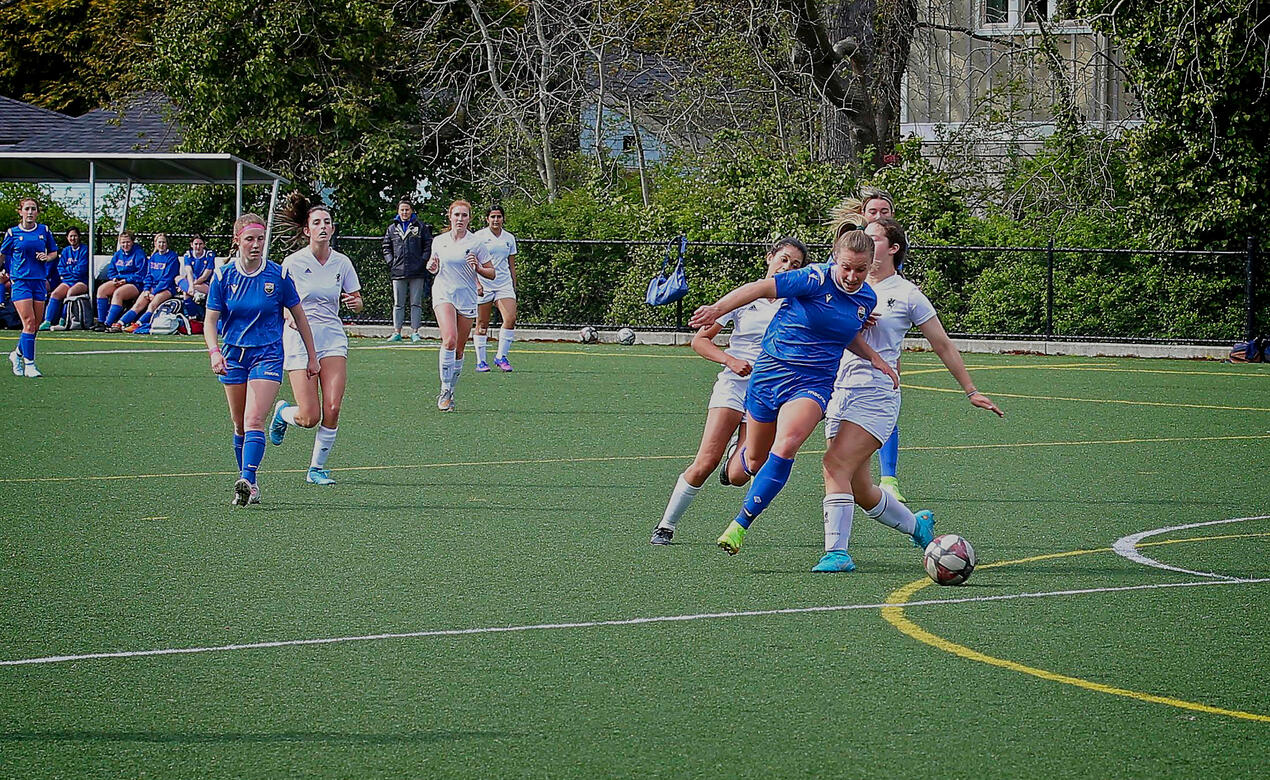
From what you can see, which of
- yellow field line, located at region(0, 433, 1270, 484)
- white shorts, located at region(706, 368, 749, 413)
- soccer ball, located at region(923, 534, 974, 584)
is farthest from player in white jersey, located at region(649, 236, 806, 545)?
yellow field line, located at region(0, 433, 1270, 484)

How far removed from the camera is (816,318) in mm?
7910

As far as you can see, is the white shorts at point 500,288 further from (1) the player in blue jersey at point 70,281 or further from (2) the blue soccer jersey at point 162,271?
(1) the player in blue jersey at point 70,281

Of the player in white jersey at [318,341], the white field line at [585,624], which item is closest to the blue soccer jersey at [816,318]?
the white field line at [585,624]

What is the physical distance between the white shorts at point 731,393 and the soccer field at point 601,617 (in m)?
0.75

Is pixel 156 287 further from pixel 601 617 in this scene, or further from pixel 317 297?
pixel 601 617

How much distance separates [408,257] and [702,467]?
18.9 meters

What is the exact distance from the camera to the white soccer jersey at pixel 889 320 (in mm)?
8133

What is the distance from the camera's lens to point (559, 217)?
29.6 metres

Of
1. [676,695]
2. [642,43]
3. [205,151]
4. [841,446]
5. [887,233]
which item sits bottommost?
[676,695]

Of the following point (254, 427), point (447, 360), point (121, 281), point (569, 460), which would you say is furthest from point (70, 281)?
point (254, 427)

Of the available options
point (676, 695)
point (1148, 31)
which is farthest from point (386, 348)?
point (676, 695)

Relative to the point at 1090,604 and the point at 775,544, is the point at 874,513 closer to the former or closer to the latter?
the point at 775,544

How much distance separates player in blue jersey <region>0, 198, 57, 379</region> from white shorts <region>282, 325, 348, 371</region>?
28.7 feet

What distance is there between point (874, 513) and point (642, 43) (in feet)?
85.6
